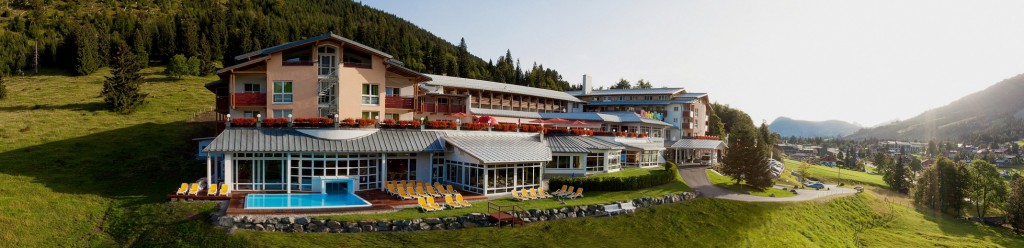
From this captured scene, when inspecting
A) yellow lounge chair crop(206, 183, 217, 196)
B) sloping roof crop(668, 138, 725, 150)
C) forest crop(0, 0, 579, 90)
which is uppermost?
forest crop(0, 0, 579, 90)

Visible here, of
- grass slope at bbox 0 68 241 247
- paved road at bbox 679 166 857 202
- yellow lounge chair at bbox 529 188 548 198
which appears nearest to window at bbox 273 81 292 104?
grass slope at bbox 0 68 241 247

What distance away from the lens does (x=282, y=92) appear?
31.4 metres

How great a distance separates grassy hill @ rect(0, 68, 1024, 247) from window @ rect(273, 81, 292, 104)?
598 cm

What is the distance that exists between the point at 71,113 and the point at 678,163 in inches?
2131

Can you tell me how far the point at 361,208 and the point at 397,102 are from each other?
13625 mm

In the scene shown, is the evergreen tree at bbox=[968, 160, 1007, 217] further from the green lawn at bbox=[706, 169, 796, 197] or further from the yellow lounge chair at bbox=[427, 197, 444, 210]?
the yellow lounge chair at bbox=[427, 197, 444, 210]

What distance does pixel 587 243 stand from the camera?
74.6 ft

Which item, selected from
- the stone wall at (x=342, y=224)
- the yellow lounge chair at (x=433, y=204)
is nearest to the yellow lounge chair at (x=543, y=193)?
the stone wall at (x=342, y=224)

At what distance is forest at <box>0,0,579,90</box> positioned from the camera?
65500 mm

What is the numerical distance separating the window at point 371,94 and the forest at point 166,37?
4231 centimetres

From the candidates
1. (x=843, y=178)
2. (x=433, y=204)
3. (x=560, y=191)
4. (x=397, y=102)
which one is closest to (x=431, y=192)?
(x=433, y=204)

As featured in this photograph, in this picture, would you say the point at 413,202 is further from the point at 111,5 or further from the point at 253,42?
the point at 111,5

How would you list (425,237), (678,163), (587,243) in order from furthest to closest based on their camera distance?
(678,163)
(587,243)
(425,237)

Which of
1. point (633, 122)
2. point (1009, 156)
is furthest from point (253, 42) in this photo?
point (1009, 156)
